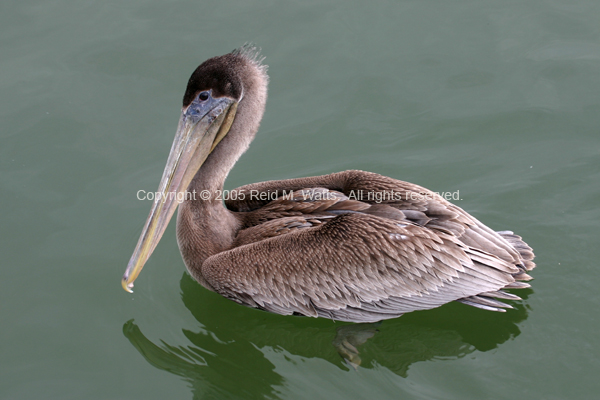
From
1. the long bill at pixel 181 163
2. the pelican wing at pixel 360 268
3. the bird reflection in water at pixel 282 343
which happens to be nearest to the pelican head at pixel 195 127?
the long bill at pixel 181 163

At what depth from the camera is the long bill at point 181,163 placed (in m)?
4.76

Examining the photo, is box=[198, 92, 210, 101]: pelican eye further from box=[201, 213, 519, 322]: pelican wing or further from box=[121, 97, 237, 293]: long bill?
box=[201, 213, 519, 322]: pelican wing

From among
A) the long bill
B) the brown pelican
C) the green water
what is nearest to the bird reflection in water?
the green water

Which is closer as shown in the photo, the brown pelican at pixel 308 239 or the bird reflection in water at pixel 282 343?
the brown pelican at pixel 308 239

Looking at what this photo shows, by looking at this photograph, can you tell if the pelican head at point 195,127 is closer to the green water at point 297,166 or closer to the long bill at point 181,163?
the long bill at point 181,163

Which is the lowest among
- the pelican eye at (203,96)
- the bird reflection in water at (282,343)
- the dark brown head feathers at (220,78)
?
the bird reflection in water at (282,343)

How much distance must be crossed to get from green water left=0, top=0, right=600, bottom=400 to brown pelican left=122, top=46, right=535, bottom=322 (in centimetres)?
40

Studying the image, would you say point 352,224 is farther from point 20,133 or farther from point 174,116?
point 20,133

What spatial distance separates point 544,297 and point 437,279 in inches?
46.5

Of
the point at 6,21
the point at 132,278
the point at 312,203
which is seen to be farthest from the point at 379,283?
the point at 6,21

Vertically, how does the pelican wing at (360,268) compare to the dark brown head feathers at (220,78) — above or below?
below

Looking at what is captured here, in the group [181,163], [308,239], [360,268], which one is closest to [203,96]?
[181,163]

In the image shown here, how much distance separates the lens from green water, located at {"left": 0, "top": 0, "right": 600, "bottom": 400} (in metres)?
4.68

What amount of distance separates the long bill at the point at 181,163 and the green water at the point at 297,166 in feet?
2.16
